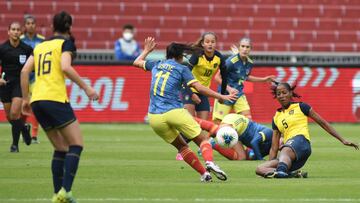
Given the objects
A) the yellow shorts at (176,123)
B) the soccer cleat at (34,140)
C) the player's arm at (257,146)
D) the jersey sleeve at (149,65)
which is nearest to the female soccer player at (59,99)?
the yellow shorts at (176,123)

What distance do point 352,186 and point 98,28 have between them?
2064 centimetres

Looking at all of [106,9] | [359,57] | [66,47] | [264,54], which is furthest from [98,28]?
[66,47]

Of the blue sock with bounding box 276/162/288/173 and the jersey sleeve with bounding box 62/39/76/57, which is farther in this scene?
the blue sock with bounding box 276/162/288/173

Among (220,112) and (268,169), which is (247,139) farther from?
(268,169)

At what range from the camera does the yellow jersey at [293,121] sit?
13.4 meters

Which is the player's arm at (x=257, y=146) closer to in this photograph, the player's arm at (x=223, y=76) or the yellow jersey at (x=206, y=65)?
the player's arm at (x=223, y=76)

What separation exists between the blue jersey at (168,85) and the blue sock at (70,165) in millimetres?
2567

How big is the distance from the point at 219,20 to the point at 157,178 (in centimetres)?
1987

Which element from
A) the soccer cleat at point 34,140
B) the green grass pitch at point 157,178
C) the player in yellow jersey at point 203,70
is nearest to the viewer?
the green grass pitch at point 157,178

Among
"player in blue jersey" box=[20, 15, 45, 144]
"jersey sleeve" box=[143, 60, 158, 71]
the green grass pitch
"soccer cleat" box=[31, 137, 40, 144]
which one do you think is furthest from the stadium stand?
"jersey sleeve" box=[143, 60, 158, 71]

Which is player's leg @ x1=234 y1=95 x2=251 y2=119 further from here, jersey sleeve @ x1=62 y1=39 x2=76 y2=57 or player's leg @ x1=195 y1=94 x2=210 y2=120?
jersey sleeve @ x1=62 y1=39 x2=76 y2=57

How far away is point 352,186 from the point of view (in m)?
11.9

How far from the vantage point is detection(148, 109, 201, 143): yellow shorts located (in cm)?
1230

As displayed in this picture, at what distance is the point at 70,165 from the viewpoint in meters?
9.92
